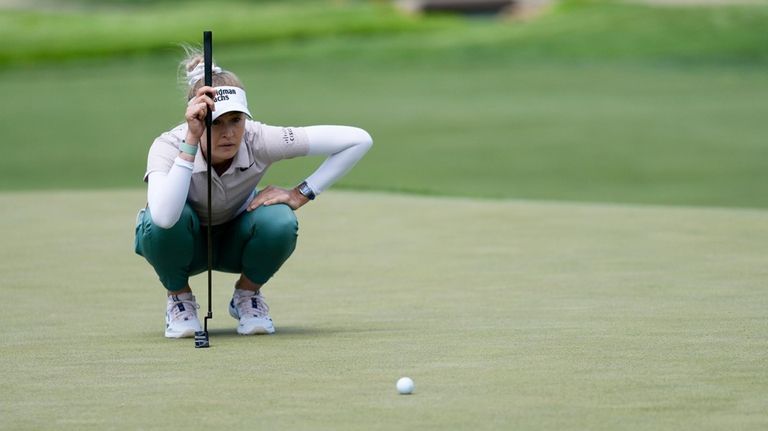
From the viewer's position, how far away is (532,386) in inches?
180

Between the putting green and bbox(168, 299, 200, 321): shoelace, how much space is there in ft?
0.41

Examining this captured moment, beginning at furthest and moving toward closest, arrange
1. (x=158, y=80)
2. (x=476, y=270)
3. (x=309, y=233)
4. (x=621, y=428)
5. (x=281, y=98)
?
(x=158, y=80) < (x=281, y=98) < (x=309, y=233) < (x=476, y=270) < (x=621, y=428)

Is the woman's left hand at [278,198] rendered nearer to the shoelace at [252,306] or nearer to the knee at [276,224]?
the knee at [276,224]

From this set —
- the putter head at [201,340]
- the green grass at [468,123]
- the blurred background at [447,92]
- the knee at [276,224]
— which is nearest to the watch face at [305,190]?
the knee at [276,224]

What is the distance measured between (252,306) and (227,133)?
0.75 metres

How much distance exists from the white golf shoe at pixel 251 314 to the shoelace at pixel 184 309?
7.4 inches

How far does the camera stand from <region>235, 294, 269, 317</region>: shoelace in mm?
5953

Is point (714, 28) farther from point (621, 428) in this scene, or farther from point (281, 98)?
point (621, 428)

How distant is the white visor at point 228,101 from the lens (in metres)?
5.50

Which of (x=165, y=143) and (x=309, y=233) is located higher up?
(x=165, y=143)

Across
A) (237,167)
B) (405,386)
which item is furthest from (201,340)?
(405,386)

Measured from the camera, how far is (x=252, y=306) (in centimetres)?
597

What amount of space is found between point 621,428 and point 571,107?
16614 millimetres

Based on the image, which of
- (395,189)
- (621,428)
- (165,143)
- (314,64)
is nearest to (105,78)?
(314,64)
